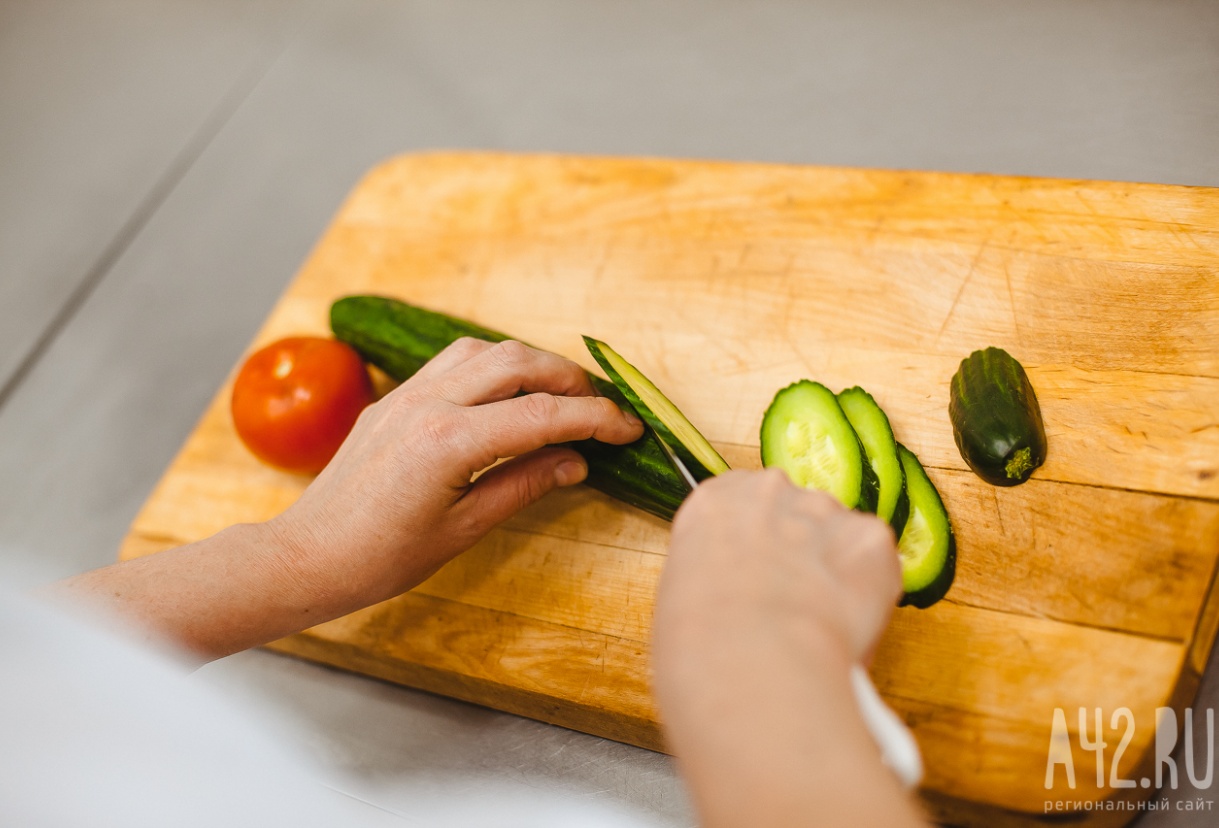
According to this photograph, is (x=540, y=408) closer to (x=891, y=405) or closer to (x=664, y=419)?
(x=664, y=419)

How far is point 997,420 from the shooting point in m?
1.39

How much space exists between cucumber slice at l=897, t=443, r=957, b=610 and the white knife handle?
1.67 ft

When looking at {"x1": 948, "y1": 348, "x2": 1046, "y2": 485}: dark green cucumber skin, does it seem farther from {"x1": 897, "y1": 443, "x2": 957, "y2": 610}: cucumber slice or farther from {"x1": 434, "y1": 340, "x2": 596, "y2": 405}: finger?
{"x1": 434, "y1": 340, "x2": 596, "y2": 405}: finger

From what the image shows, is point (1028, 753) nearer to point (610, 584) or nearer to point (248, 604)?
point (610, 584)

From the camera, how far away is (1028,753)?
4.10 ft

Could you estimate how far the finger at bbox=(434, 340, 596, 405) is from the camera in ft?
4.80

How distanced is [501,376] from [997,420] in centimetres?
83

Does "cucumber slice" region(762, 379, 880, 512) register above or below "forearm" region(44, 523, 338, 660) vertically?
above

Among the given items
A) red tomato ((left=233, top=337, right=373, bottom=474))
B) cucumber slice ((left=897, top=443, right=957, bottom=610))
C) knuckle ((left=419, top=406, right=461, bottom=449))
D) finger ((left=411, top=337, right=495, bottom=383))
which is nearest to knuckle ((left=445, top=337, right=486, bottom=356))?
finger ((left=411, top=337, right=495, bottom=383))

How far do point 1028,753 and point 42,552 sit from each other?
7.17 feet

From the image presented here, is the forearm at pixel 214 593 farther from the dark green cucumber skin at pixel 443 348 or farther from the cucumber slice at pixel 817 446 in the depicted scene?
the cucumber slice at pixel 817 446

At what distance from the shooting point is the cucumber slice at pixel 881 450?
4.49 feet

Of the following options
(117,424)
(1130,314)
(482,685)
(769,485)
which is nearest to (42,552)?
(117,424)

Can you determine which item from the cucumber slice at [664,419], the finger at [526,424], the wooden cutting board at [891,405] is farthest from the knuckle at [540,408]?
the wooden cutting board at [891,405]
